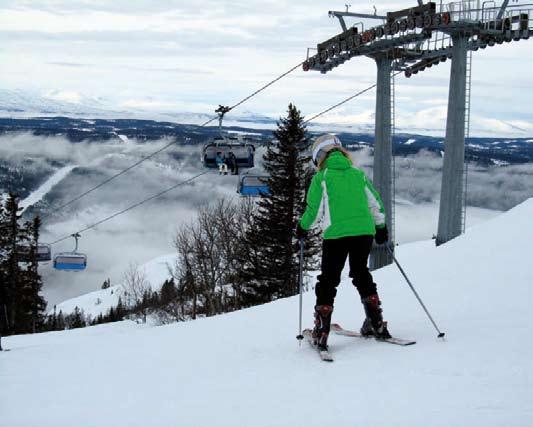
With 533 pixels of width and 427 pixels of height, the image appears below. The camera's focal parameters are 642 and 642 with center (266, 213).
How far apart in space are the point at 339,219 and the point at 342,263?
1.46 ft

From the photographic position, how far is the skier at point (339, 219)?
6004 millimetres

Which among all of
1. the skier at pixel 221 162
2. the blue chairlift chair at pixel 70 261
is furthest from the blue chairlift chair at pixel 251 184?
the blue chairlift chair at pixel 70 261

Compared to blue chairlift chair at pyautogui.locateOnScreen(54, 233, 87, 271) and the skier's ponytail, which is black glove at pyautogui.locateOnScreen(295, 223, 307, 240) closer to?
the skier's ponytail

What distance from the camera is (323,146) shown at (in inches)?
243

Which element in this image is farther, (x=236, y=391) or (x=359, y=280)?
(x=359, y=280)

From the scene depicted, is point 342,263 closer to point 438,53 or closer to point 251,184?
point 438,53

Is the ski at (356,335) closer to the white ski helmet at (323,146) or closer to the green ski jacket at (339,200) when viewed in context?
the green ski jacket at (339,200)

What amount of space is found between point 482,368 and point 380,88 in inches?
579

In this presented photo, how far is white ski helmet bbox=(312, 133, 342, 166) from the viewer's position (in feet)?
20.1

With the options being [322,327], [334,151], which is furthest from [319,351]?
[334,151]

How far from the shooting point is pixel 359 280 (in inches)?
250

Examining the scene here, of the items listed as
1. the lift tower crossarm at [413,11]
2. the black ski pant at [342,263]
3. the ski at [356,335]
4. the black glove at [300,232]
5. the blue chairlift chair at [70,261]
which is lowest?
the blue chairlift chair at [70,261]

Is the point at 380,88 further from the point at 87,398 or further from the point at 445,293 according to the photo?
the point at 87,398

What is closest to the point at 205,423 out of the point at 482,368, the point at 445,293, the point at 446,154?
the point at 482,368
